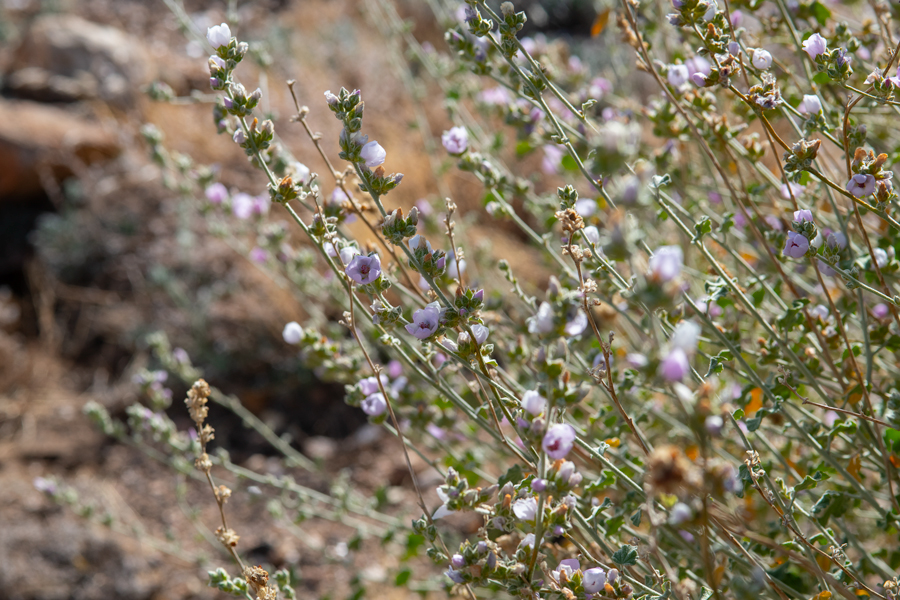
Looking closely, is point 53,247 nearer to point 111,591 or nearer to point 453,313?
point 111,591

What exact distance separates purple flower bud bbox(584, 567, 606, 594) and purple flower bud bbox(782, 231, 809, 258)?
0.73m

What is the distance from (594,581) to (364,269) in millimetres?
672

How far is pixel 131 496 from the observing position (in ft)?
11.3

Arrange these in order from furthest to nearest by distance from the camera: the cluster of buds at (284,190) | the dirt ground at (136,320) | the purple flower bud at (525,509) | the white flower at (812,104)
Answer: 1. the dirt ground at (136,320)
2. the white flower at (812,104)
3. the cluster of buds at (284,190)
4. the purple flower bud at (525,509)

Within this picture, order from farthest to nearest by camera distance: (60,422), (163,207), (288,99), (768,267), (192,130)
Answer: (288,99) < (192,130) < (163,207) < (60,422) < (768,267)

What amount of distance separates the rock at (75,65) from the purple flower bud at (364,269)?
5973mm

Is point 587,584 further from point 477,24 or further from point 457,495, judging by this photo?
point 477,24

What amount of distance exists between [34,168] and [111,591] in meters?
3.83

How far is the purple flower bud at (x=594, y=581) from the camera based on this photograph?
1090mm

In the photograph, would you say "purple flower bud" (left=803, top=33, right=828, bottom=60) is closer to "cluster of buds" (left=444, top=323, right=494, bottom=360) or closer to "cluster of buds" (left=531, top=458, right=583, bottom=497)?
"cluster of buds" (left=444, top=323, right=494, bottom=360)

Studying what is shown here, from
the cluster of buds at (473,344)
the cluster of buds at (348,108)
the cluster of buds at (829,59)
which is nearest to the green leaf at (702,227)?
the cluster of buds at (829,59)

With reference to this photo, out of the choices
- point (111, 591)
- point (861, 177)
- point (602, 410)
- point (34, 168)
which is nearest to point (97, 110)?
point (34, 168)

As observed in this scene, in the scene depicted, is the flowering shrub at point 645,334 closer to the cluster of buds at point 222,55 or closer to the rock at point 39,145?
the cluster of buds at point 222,55

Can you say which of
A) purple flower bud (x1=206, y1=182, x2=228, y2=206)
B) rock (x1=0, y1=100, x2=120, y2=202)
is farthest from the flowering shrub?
rock (x1=0, y1=100, x2=120, y2=202)
